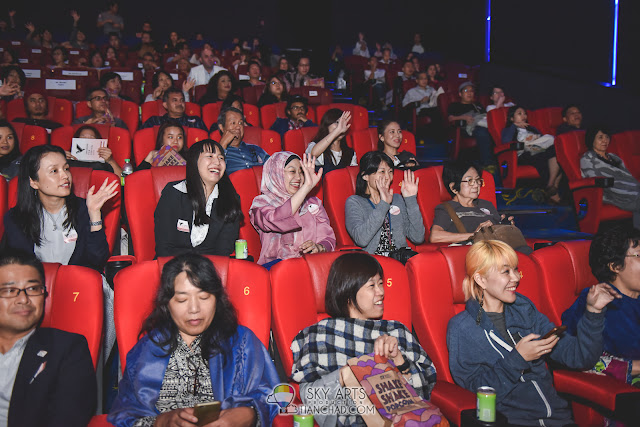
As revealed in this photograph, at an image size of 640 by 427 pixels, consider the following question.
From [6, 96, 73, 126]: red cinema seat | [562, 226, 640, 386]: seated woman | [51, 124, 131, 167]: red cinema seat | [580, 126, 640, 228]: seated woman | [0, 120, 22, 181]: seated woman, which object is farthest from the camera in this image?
[6, 96, 73, 126]: red cinema seat

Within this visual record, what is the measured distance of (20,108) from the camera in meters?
5.33

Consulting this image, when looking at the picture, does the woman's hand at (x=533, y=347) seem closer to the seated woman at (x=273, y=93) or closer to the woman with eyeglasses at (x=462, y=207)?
the woman with eyeglasses at (x=462, y=207)

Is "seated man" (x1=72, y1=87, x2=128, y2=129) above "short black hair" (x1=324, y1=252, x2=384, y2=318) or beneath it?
above

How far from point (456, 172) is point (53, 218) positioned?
2212 millimetres

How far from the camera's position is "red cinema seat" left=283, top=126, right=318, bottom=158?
4711mm

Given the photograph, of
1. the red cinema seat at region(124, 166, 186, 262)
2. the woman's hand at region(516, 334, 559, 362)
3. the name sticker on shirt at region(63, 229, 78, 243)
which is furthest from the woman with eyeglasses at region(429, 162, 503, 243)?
the name sticker on shirt at region(63, 229, 78, 243)

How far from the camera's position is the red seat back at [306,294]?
6.95 feet

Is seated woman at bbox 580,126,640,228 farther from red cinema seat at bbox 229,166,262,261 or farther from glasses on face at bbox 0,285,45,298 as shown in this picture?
glasses on face at bbox 0,285,45,298

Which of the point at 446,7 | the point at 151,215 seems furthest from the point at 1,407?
the point at 446,7

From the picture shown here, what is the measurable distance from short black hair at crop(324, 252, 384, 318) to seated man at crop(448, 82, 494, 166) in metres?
3.99

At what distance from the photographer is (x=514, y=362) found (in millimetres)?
1964

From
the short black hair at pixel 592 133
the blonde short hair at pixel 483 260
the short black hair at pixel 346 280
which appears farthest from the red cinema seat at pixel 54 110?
the short black hair at pixel 592 133

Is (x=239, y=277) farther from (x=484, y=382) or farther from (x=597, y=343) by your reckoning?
(x=597, y=343)

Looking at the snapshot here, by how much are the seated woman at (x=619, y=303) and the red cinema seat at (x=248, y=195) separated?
5.47 feet
